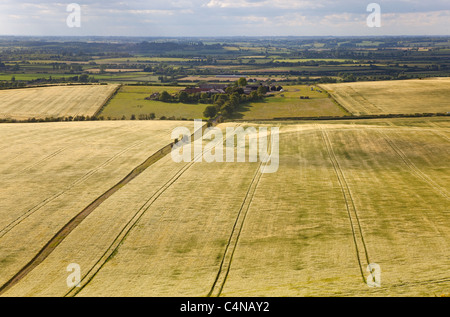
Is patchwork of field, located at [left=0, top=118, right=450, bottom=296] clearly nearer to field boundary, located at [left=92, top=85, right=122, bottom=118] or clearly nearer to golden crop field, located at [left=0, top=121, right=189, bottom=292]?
golden crop field, located at [left=0, top=121, right=189, bottom=292]

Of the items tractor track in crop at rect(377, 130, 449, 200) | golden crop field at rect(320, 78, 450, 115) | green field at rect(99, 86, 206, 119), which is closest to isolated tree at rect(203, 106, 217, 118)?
green field at rect(99, 86, 206, 119)

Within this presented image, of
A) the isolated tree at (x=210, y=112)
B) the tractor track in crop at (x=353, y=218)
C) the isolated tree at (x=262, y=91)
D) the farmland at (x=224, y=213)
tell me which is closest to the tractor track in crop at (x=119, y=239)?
the farmland at (x=224, y=213)

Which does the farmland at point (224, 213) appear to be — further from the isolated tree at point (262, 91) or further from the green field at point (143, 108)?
the isolated tree at point (262, 91)

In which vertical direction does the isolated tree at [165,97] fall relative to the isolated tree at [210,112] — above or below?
Result: above

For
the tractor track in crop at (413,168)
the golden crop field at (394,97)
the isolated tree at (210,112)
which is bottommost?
the tractor track in crop at (413,168)

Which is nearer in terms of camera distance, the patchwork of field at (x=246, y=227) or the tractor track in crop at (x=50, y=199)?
the patchwork of field at (x=246, y=227)

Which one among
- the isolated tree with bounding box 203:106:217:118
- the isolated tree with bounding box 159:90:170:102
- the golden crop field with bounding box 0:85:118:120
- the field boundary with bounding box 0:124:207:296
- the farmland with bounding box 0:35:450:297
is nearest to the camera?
the farmland with bounding box 0:35:450:297

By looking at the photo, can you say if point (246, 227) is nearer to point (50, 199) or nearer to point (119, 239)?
point (119, 239)
